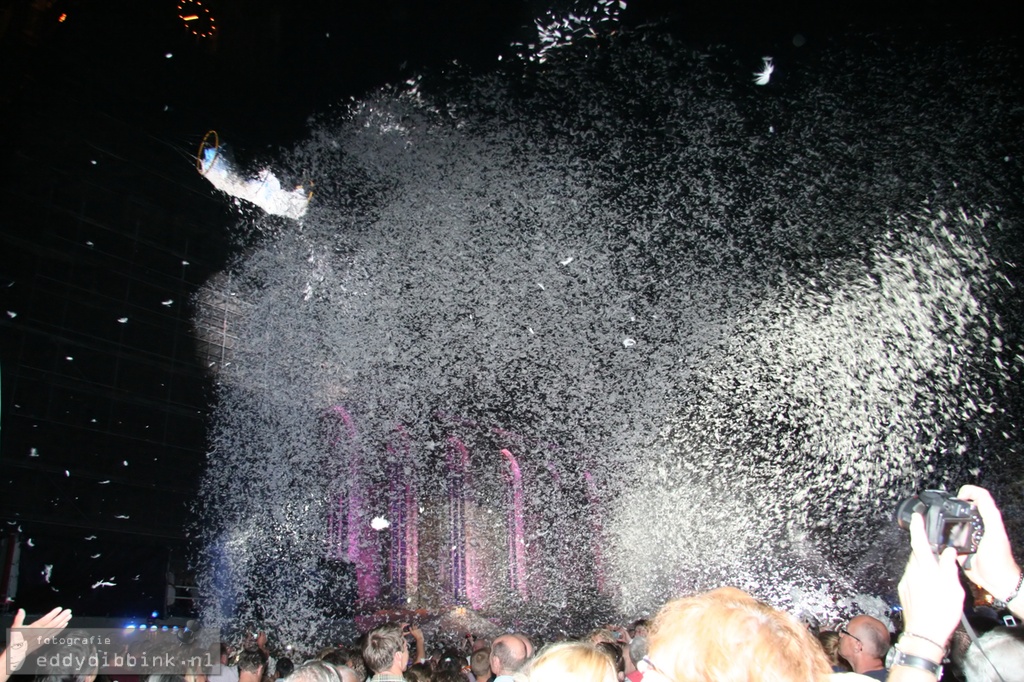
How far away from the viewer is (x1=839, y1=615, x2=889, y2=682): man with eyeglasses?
3043mm

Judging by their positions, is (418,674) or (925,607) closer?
(925,607)

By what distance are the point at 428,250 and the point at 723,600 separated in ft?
27.6

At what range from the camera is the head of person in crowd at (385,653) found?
9.80ft

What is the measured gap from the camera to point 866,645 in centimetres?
305

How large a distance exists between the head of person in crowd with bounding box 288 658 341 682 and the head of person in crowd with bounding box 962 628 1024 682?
2.16 m

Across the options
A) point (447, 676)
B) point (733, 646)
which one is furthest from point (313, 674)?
point (733, 646)

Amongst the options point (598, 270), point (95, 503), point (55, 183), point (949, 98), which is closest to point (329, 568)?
point (95, 503)

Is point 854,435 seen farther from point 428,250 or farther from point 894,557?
point 428,250

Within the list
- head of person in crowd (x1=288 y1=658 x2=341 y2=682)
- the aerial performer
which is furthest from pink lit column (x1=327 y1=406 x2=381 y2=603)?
head of person in crowd (x1=288 y1=658 x2=341 y2=682)

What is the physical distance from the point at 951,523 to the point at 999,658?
0.79m

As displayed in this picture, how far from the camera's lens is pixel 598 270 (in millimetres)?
9898
